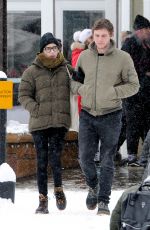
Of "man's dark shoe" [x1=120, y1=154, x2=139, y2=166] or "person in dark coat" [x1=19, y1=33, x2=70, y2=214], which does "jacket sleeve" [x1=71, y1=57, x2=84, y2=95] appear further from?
"man's dark shoe" [x1=120, y1=154, x2=139, y2=166]

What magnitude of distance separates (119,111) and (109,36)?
0.72m

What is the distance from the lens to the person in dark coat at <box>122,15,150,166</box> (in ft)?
38.8

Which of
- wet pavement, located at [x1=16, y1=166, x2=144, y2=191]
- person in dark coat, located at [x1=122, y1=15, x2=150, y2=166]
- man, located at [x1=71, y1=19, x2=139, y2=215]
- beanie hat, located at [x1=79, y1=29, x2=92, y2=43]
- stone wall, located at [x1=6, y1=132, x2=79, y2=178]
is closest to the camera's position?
man, located at [x1=71, y1=19, x2=139, y2=215]

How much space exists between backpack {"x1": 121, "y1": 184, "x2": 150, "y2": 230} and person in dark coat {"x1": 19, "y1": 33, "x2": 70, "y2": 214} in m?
2.56

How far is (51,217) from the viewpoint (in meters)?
8.41

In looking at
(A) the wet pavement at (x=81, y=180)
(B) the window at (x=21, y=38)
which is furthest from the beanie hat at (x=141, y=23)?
(B) the window at (x=21, y=38)

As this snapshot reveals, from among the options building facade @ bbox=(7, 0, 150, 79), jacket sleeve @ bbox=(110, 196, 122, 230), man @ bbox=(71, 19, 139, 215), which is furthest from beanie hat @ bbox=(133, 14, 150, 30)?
jacket sleeve @ bbox=(110, 196, 122, 230)

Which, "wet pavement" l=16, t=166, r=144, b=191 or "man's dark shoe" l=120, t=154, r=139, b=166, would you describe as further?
"man's dark shoe" l=120, t=154, r=139, b=166

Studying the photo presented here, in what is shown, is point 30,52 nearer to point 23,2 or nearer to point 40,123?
point 23,2

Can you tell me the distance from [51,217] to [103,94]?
48.7 inches

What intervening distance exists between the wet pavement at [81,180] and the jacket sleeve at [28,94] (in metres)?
1.92

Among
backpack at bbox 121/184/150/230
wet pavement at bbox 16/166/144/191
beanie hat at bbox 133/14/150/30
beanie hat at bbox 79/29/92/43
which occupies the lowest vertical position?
wet pavement at bbox 16/166/144/191

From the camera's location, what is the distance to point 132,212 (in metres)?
6.01

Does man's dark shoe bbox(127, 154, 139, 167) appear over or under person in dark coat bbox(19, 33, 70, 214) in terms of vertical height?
under
